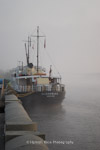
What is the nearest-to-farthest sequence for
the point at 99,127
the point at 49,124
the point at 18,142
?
the point at 18,142 → the point at 99,127 → the point at 49,124

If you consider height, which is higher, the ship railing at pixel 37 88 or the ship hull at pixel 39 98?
the ship railing at pixel 37 88

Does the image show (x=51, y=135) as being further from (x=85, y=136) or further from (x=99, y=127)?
(x=99, y=127)

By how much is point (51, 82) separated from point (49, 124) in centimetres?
1624

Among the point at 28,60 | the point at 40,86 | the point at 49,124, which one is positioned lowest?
the point at 49,124

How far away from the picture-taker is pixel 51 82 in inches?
1518

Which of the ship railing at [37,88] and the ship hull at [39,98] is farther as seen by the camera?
the ship railing at [37,88]

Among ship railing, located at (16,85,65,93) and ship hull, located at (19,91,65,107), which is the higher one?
ship railing, located at (16,85,65,93)

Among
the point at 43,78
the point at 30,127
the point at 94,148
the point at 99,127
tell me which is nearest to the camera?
the point at 30,127

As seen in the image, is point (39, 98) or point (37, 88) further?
point (37, 88)

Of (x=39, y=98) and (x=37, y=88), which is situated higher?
(x=37, y=88)

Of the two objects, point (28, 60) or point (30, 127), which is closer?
point (30, 127)

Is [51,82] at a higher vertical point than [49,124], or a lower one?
higher

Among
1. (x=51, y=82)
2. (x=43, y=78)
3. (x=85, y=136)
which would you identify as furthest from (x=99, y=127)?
(x=51, y=82)

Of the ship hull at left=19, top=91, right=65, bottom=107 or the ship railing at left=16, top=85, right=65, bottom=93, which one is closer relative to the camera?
the ship hull at left=19, top=91, right=65, bottom=107
